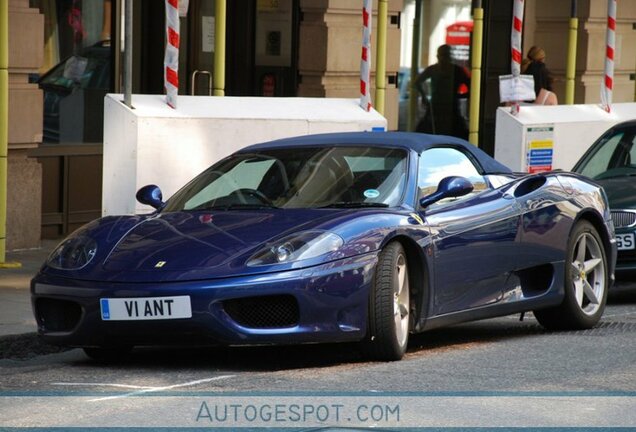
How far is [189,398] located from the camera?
7262mm

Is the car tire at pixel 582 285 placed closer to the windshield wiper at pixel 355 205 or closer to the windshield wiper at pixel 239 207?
the windshield wiper at pixel 355 205

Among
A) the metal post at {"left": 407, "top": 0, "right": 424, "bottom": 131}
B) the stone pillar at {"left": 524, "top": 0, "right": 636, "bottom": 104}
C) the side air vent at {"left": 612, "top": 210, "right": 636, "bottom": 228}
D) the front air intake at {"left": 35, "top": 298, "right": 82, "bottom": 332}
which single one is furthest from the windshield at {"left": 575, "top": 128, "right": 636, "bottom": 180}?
the stone pillar at {"left": 524, "top": 0, "right": 636, "bottom": 104}

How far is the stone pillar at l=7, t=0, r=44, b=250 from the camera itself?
1434cm

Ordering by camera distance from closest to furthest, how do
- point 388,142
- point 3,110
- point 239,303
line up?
point 239,303
point 388,142
point 3,110

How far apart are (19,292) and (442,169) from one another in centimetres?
366

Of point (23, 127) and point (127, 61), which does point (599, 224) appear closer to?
point (127, 61)

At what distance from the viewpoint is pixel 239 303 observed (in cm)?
809

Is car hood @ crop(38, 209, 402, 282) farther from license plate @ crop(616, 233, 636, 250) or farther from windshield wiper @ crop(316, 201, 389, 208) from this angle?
license plate @ crop(616, 233, 636, 250)

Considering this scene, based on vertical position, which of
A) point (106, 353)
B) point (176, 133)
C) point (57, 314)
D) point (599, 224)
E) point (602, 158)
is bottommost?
point (106, 353)

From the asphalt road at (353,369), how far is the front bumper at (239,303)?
183 mm

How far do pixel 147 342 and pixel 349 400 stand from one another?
144 cm

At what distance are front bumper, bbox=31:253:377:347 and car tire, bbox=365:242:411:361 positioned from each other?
2.9 inches

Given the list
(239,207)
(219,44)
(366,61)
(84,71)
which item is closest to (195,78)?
(84,71)

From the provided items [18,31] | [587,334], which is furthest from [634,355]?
[18,31]
